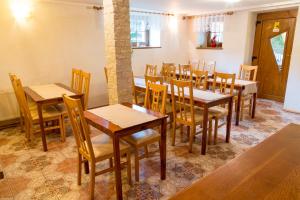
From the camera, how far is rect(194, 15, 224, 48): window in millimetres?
5489

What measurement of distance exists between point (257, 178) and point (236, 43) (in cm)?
471

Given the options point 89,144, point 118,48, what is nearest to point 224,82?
point 118,48

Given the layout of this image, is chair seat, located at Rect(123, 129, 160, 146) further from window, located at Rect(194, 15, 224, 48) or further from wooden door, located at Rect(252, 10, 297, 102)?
window, located at Rect(194, 15, 224, 48)

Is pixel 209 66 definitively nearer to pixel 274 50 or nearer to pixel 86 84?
pixel 274 50

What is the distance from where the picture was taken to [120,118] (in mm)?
2021

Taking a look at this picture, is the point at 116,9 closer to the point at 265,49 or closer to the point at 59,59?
the point at 59,59

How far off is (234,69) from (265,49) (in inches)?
31.5

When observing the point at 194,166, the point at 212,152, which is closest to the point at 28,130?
the point at 194,166

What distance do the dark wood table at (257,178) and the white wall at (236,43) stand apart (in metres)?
4.20

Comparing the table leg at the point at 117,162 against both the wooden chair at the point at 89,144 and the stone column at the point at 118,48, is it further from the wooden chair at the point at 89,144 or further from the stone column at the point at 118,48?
the stone column at the point at 118,48

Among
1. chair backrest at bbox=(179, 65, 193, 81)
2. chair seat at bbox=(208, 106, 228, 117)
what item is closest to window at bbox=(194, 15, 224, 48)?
chair backrest at bbox=(179, 65, 193, 81)

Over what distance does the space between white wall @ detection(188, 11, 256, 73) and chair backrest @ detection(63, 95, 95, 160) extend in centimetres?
443

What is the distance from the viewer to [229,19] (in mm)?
5195

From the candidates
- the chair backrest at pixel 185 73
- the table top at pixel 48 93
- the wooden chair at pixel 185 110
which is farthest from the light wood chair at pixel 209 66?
the table top at pixel 48 93
